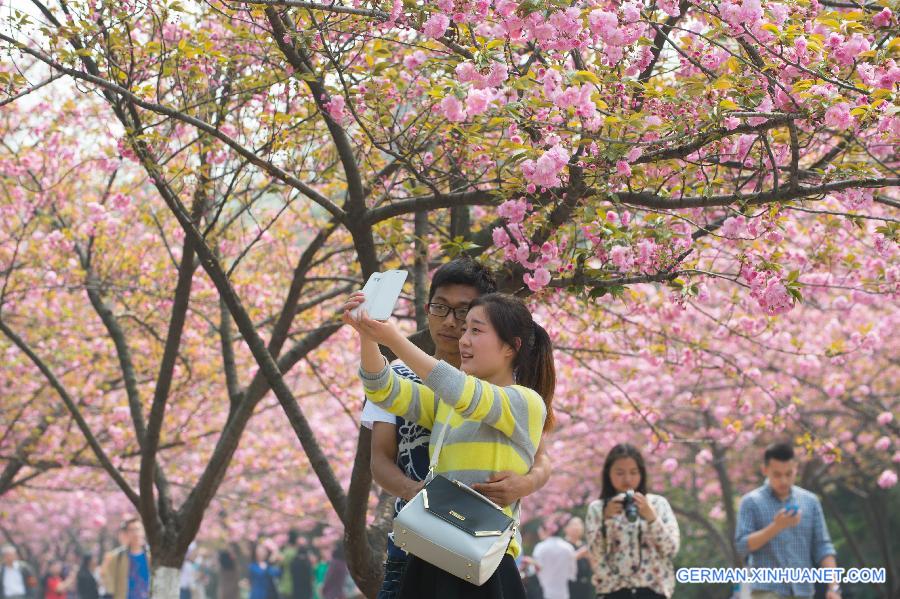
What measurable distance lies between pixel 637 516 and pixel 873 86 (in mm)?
2440

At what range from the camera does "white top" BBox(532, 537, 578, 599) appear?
1019 centimetres

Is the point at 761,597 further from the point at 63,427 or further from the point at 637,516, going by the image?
the point at 63,427

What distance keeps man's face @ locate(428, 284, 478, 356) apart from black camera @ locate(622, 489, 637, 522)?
2.43 meters

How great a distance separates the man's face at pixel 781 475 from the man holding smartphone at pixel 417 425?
320cm

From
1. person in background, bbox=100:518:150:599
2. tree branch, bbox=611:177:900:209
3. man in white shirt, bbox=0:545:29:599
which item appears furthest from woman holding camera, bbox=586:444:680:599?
man in white shirt, bbox=0:545:29:599

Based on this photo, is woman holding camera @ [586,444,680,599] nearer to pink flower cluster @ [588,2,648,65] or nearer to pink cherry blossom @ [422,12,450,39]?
pink flower cluster @ [588,2,648,65]

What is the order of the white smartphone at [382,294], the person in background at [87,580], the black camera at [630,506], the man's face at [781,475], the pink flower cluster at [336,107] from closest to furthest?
the white smartphone at [382,294], the pink flower cluster at [336,107], the black camera at [630,506], the man's face at [781,475], the person in background at [87,580]

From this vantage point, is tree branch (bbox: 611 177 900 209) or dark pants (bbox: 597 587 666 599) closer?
tree branch (bbox: 611 177 900 209)

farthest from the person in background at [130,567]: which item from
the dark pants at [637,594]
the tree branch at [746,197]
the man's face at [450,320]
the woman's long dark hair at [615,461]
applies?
the man's face at [450,320]

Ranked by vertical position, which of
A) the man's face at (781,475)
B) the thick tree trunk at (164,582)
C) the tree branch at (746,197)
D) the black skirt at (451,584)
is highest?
the tree branch at (746,197)

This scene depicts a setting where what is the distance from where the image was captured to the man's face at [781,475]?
617 centimetres

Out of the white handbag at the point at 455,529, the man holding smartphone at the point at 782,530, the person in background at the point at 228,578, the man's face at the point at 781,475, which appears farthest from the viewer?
the person in background at the point at 228,578

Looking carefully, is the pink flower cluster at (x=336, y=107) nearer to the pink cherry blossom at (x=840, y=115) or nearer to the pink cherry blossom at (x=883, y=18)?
the pink cherry blossom at (x=840, y=115)

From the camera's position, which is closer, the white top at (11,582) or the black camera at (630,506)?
the black camera at (630,506)
